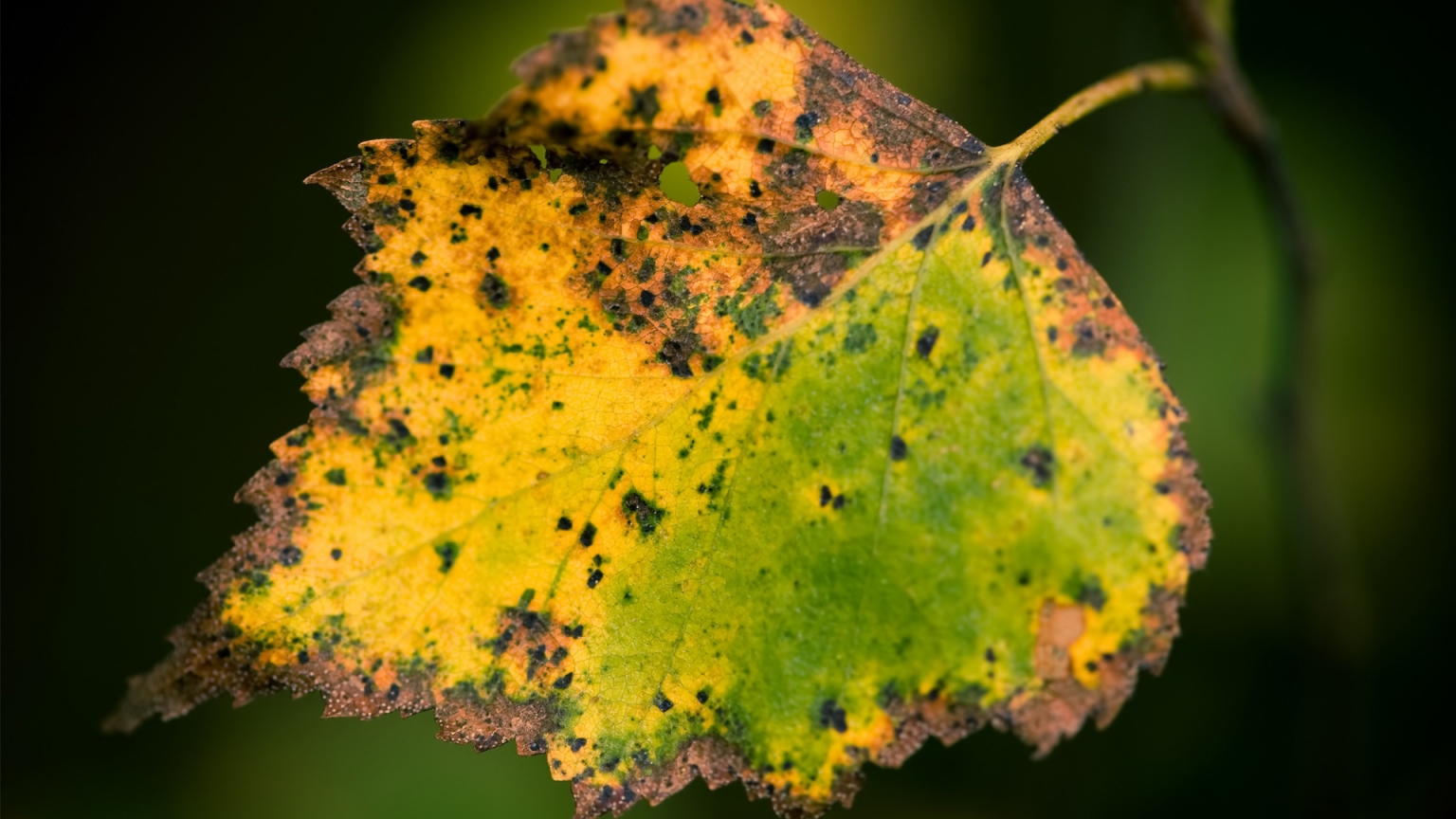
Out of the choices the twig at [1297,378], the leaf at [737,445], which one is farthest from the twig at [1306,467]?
the leaf at [737,445]

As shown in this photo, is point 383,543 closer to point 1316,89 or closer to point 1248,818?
point 1248,818

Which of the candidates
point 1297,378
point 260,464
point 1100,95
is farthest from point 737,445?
point 260,464

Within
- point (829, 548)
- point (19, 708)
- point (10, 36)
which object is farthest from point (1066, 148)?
point (19, 708)

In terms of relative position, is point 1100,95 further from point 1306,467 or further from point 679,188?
point 679,188

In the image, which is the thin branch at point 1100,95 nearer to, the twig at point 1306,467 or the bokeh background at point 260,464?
the twig at point 1306,467

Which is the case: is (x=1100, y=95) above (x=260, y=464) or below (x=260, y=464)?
above

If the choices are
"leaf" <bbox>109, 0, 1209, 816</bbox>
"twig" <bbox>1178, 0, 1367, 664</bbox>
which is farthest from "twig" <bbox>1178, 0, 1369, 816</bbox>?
"leaf" <bbox>109, 0, 1209, 816</bbox>
